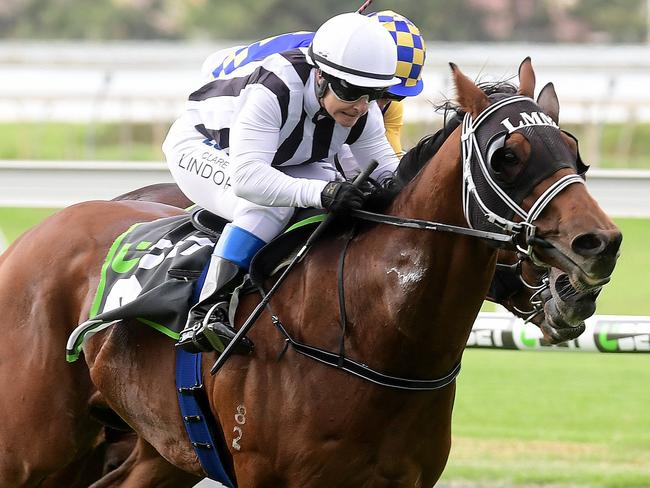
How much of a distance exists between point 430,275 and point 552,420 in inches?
166

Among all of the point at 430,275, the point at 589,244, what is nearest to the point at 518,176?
the point at 589,244

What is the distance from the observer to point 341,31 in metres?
3.87

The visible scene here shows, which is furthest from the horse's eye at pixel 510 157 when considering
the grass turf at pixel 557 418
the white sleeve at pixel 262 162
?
the grass turf at pixel 557 418

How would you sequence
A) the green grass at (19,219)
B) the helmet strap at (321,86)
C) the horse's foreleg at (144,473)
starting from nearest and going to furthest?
the helmet strap at (321,86)
the horse's foreleg at (144,473)
the green grass at (19,219)

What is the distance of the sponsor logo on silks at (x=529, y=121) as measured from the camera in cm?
347

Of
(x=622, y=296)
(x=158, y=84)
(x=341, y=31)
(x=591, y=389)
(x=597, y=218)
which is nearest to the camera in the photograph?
(x=597, y=218)

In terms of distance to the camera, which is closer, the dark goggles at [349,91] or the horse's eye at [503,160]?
the horse's eye at [503,160]

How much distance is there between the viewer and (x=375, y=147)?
14.6 feet

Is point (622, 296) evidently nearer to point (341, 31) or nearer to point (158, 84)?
point (341, 31)

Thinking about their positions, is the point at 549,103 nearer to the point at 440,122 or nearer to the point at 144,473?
the point at 144,473

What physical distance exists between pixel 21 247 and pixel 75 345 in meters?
0.56

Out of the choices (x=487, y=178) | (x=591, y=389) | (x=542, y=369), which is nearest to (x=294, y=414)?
(x=487, y=178)

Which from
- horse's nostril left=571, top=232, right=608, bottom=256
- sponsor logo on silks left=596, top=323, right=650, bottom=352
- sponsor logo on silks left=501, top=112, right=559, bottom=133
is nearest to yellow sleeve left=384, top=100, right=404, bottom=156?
sponsor logo on silks left=596, top=323, right=650, bottom=352

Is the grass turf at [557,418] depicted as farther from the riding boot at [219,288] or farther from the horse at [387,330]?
the riding boot at [219,288]
